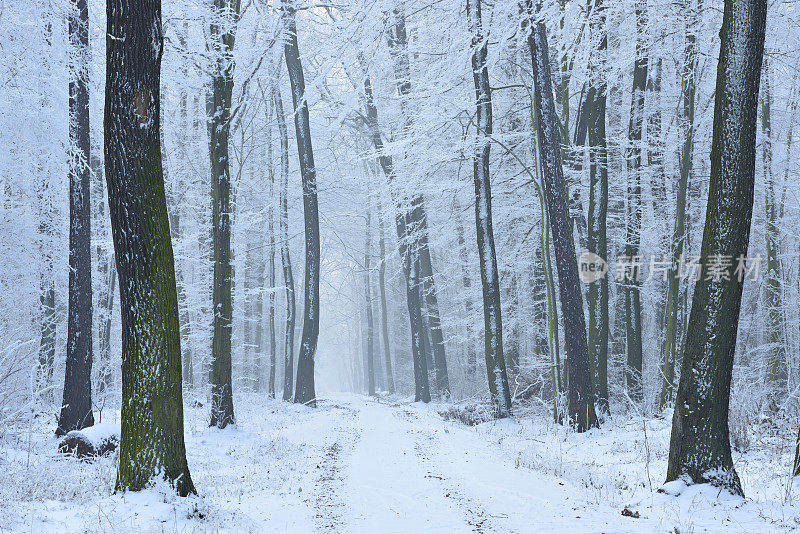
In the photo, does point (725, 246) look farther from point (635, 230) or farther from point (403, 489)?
point (635, 230)

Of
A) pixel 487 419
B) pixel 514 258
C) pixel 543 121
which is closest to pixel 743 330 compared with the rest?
pixel 514 258

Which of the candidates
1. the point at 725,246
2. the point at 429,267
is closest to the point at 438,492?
the point at 725,246

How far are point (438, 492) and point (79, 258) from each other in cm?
790

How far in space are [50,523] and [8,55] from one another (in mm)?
8437

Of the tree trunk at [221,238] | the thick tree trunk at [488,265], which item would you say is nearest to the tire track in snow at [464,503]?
the tree trunk at [221,238]

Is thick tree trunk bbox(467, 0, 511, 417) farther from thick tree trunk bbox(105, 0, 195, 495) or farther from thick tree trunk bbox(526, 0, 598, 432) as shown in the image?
thick tree trunk bbox(105, 0, 195, 495)

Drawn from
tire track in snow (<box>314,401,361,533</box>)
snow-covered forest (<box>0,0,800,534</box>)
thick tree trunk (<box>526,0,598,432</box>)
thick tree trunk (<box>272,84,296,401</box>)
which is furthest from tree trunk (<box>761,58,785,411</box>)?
thick tree trunk (<box>272,84,296,401</box>)

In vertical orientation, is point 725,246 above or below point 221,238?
below

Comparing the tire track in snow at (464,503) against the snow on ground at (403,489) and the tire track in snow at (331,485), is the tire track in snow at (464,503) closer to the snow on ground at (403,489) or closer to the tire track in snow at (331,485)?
the snow on ground at (403,489)

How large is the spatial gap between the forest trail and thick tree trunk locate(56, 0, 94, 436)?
443cm

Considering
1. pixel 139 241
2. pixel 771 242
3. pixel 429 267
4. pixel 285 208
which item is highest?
pixel 285 208

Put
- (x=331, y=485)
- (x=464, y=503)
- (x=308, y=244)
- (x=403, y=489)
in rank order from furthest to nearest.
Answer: (x=308, y=244), (x=331, y=485), (x=403, y=489), (x=464, y=503)

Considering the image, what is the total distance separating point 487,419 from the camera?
1595cm

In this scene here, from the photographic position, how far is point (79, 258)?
10.9 meters
